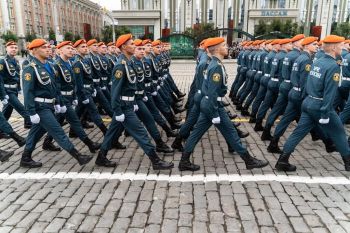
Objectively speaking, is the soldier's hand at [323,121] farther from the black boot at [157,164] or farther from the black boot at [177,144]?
the black boot at [177,144]

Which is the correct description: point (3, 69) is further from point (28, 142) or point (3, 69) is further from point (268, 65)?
point (268, 65)

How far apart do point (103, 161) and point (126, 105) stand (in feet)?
3.53

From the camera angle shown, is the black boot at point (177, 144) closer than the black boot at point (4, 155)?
No

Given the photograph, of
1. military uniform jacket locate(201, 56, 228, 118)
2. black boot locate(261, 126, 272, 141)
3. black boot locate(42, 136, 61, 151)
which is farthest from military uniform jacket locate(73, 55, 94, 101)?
black boot locate(261, 126, 272, 141)

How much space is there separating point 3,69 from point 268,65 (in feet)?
20.6

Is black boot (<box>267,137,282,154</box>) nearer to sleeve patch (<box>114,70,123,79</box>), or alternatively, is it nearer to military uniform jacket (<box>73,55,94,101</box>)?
sleeve patch (<box>114,70,123,79</box>)

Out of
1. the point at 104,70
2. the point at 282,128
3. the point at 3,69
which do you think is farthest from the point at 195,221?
the point at 3,69

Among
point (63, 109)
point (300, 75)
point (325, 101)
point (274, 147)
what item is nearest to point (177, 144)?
point (274, 147)

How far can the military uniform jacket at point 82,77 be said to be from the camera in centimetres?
663

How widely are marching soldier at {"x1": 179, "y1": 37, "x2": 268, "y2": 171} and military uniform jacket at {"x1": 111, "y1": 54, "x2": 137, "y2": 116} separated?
1.14 m

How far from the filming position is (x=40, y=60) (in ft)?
17.2

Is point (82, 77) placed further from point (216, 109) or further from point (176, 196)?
point (176, 196)

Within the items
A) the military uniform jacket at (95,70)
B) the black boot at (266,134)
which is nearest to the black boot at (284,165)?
the black boot at (266,134)

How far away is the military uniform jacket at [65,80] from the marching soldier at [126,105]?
136cm
